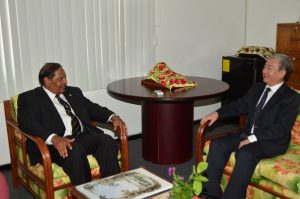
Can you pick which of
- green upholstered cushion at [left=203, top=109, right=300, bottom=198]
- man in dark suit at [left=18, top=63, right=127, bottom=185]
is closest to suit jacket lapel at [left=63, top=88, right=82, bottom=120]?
man in dark suit at [left=18, top=63, right=127, bottom=185]

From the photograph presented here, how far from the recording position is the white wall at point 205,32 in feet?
13.8

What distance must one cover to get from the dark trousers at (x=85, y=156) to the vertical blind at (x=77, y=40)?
3.23 feet

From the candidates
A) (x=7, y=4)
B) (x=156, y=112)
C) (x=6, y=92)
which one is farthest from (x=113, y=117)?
(x=7, y=4)

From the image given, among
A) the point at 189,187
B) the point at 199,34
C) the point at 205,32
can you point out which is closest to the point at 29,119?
the point at 189,187

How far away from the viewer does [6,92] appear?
3293 mm

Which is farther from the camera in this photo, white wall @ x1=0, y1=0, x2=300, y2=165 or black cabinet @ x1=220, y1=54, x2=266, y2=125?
black cabinet @ x1=220, y1=54, x2=266, y2=125

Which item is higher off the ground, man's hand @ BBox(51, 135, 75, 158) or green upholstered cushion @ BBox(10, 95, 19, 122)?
green upholstered cushion @ BBox(10, 95, 19, 122)

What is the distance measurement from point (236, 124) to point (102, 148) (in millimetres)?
2602

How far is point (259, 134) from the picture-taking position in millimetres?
2619

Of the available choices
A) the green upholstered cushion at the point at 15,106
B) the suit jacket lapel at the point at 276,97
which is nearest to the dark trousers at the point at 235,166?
the suit jacket lapel at the point at 276,97

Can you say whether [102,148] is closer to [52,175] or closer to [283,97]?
[52,175]

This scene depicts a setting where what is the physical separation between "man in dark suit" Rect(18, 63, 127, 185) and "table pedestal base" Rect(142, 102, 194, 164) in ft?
2.00

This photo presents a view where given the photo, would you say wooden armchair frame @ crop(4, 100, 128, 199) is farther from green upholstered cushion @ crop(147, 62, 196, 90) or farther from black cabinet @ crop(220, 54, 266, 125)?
black cabinet @ crop(220, 54, 266, 125)

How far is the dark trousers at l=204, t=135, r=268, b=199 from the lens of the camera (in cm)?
246
